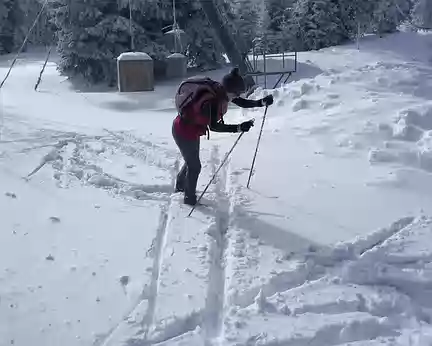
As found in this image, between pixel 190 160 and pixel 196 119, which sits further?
pixel 190 160

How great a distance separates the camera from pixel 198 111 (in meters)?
4.93

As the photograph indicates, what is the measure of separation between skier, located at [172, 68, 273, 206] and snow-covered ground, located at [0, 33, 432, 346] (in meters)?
0.51

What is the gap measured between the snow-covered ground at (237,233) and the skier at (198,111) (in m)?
0.51

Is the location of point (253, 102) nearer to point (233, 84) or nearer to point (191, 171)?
point (233, 84)

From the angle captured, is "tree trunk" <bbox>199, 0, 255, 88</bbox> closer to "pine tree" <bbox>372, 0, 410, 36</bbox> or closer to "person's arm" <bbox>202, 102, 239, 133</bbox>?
"person's arm" <bbox>202, 102, 239, 133</bbox>

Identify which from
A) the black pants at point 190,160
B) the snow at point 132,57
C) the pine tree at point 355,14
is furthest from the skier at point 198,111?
the pine tree at point 355,14

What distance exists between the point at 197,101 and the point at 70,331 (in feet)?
8.29

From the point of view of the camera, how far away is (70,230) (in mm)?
4719

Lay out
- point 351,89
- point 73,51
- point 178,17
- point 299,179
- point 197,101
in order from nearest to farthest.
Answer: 1. point 197,101
2. point 299,179
3. point 351,89
4. point 73,51
5. point 178,17

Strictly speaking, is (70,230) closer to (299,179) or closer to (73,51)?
(299,179)

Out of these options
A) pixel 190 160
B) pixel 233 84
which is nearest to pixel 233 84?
pixel 233 84

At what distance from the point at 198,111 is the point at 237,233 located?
1.26 metres

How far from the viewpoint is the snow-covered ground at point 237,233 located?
10.9 ft

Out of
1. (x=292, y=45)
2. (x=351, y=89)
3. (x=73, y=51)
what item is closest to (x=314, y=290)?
(x=351, y=89)
